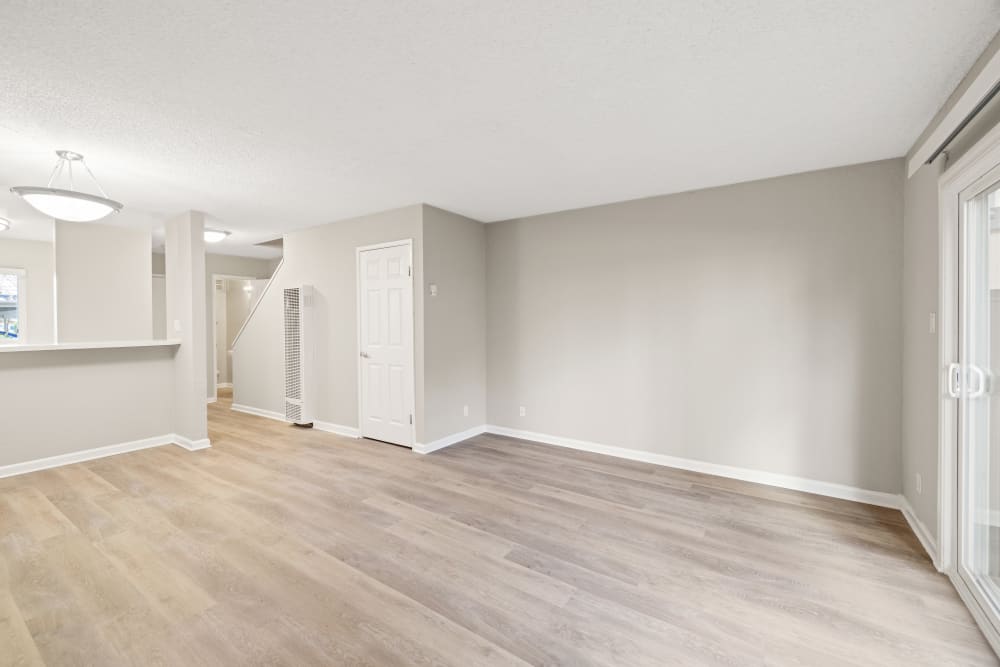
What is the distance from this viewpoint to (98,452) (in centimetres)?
420

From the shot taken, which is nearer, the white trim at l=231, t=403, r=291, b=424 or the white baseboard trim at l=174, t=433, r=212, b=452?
the white baseboard trim at l=174, t=433, r=212, b=452

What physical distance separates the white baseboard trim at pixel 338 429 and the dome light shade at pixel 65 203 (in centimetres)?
299

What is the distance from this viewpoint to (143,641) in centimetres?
175

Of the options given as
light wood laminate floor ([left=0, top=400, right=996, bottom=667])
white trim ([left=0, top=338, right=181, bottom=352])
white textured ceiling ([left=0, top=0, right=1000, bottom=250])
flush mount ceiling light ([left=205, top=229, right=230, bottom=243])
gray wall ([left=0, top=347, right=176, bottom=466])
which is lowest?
light wood laminate floor ([left=0, top=400, right=996, bottom=667])

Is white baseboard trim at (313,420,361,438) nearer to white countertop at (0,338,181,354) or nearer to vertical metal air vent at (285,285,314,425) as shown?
vertical metal air vent at (285,285,314,425)

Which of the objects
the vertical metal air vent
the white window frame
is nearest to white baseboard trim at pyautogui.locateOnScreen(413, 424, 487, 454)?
the vertical metal air vent

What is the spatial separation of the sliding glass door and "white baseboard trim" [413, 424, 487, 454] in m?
3.77

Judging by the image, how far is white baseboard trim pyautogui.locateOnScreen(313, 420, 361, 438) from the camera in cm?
491

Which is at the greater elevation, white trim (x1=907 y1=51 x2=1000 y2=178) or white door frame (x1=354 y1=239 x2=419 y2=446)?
white trim (x1=907 y1=51 x2=1000 y2=178)

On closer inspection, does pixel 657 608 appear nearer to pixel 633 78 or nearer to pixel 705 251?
pixel 633 78

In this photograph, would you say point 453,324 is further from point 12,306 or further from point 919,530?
point 12,306

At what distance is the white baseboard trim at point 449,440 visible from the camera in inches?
170

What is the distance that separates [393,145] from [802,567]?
3528 mm

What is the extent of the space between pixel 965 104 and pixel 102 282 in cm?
755
